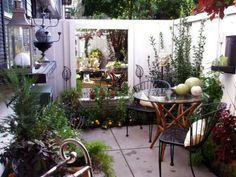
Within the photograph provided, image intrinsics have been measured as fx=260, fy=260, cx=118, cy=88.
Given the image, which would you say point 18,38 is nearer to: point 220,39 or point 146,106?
point 146,106

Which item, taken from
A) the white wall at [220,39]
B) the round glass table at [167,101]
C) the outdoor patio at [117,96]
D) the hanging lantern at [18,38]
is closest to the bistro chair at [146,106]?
the outdoor patio at [117,96]

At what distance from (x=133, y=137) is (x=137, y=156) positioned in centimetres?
71

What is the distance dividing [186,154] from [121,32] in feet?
10.7

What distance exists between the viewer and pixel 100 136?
4203mm

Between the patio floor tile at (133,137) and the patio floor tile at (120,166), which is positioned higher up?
the patio floor tile at (133,137)

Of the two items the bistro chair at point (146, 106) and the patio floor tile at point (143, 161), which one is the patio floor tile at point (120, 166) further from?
the bistro chair at point (146, 106)

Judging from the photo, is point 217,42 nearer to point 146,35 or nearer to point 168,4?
point 146,35

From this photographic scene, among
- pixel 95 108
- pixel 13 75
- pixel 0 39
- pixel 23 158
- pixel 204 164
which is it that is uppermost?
pixel 0 39

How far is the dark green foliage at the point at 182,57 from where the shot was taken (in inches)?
173

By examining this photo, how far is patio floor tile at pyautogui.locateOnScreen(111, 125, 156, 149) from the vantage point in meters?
3.84

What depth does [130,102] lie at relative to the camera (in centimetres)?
471

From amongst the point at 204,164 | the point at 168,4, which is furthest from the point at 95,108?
the point at 168,4

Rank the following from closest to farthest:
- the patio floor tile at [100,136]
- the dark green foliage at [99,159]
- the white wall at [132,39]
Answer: the dark green foliage at [99,159] < the patio floor tile at [100,136] < the white wall at [132,39]

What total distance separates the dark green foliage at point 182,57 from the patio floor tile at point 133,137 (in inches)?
40.3
